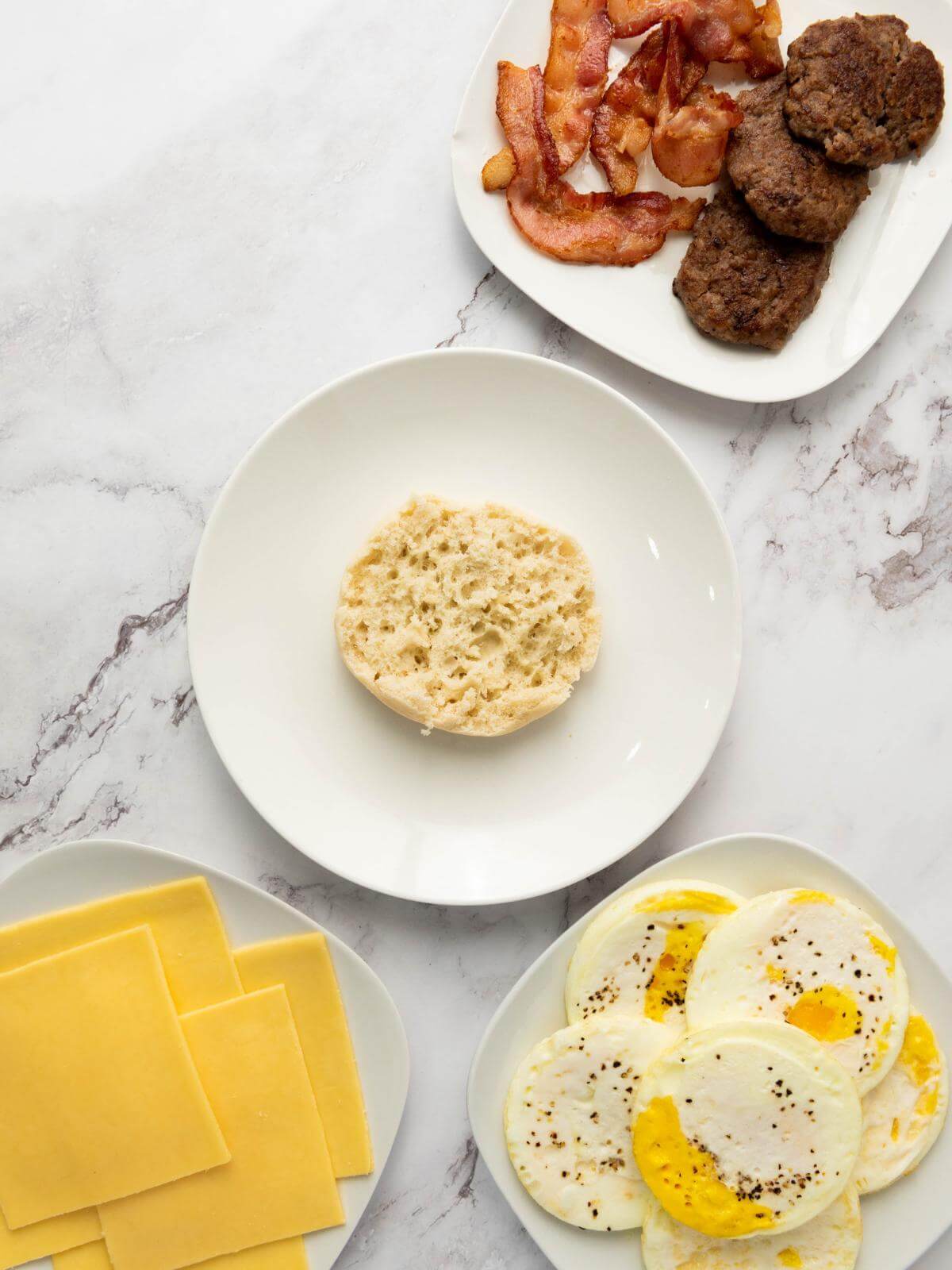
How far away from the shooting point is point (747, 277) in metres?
2.51

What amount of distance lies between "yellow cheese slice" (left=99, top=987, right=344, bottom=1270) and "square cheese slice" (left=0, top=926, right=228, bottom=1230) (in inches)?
2.4

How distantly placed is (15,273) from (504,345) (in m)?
1.33

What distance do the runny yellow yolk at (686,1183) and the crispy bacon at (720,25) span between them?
8.61 feet

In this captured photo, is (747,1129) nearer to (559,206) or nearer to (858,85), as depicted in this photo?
(559,206)

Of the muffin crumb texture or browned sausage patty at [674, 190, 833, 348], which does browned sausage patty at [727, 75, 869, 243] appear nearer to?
browned sausage patty at [674, 190, 833, 348]

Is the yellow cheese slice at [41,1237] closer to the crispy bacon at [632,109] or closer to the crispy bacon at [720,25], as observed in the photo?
the crispy bacon at [632,109]

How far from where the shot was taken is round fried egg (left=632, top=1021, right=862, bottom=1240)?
7.78 ft

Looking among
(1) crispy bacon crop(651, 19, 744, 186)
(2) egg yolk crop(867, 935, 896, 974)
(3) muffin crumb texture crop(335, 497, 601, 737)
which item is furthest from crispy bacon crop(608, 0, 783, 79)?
(2) egg yolk crop(867, 935, 896, 974)

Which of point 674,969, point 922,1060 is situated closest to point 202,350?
point 674,969

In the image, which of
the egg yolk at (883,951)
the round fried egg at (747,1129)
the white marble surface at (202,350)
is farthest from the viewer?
the white marble surface at (202,350)

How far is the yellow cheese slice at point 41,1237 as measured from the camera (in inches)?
98.3

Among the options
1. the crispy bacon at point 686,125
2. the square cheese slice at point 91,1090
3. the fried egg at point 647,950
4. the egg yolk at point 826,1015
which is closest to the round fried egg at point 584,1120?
the fried egg at point 647,950

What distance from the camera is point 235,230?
8.68 feet

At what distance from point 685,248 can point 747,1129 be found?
224 cm
